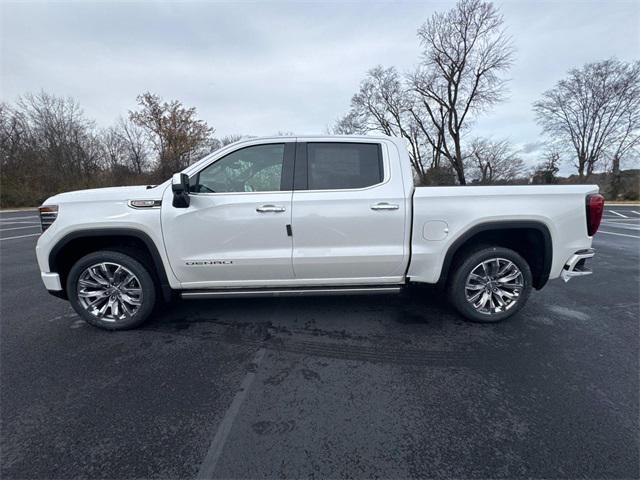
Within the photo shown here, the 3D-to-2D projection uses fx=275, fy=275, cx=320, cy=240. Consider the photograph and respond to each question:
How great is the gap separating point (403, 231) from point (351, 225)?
1.86 ft

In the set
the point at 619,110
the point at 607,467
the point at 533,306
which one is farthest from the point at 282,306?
the point at 619,110

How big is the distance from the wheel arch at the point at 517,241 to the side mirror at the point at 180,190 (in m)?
2.79

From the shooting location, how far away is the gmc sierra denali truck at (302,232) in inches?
113

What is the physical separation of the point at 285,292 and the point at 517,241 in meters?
2.84

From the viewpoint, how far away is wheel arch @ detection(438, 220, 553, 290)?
116 inches

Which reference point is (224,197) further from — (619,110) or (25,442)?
(619,110)

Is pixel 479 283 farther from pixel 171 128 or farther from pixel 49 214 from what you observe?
pixel 171 128

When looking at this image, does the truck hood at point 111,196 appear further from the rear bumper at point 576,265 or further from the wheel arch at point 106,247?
the rear bumper at point 576,265

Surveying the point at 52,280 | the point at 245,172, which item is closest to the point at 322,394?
the point at 245,172

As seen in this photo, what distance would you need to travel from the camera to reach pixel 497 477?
4.99 ft

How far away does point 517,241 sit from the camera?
331 centimetres

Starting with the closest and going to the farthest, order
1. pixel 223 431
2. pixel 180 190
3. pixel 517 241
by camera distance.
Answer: pixel 223 431 → pixel 180 190 → pixel 517 241

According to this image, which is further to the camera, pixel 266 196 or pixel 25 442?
pixel 266 196

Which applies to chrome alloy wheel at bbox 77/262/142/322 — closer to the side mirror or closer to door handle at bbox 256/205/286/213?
the side mirror
